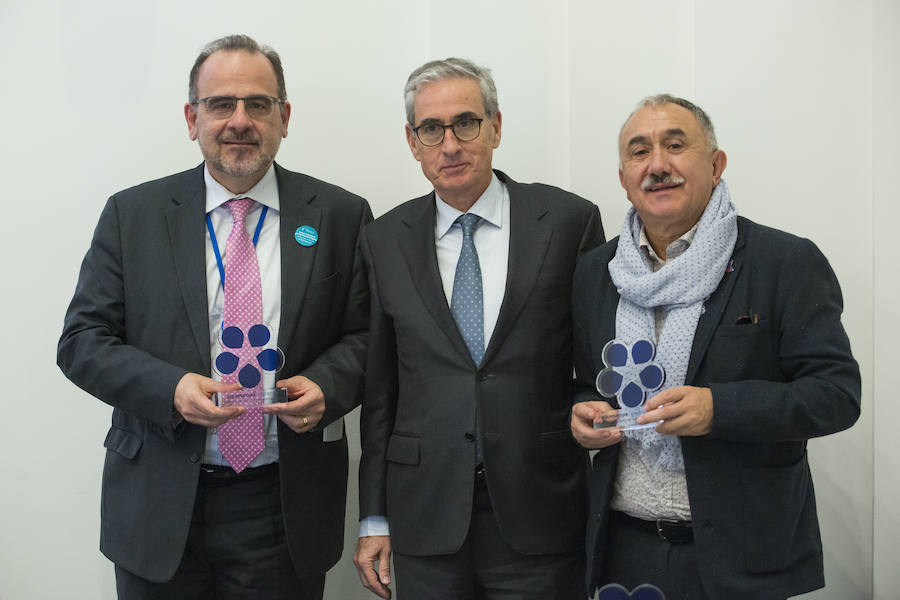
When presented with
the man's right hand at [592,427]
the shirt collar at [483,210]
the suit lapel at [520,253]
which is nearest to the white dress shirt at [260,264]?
the shirt collar at [483,210]

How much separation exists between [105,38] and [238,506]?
1.81 meters

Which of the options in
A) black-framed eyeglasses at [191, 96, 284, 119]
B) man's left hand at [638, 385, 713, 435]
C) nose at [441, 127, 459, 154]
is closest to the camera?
man's left hand at [638, 385, 713, 435]

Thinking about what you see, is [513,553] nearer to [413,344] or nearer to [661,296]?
[413,344]

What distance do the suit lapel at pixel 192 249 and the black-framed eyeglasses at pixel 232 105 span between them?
0.21 m

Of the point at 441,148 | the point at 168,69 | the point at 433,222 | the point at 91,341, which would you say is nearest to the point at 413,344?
the point at 433,222

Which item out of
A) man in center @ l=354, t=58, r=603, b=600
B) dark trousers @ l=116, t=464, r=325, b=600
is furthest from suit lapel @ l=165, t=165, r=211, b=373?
man in center @ l=354, t=58, r=603, b=600

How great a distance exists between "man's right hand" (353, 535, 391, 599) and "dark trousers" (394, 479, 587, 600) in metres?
0.17

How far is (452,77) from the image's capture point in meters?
2.42

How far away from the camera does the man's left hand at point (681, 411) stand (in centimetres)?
179

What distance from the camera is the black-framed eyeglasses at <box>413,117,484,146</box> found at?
7.90 ft

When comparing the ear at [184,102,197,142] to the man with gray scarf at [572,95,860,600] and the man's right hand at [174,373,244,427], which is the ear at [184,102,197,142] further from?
the man with gray scarf at [572,95,860,600]

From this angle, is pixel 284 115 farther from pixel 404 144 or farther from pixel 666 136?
pixel 666 136

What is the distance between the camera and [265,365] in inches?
87.7

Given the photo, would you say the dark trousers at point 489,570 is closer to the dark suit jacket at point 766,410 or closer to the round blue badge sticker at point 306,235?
the dark suit jacket at point 766,410
